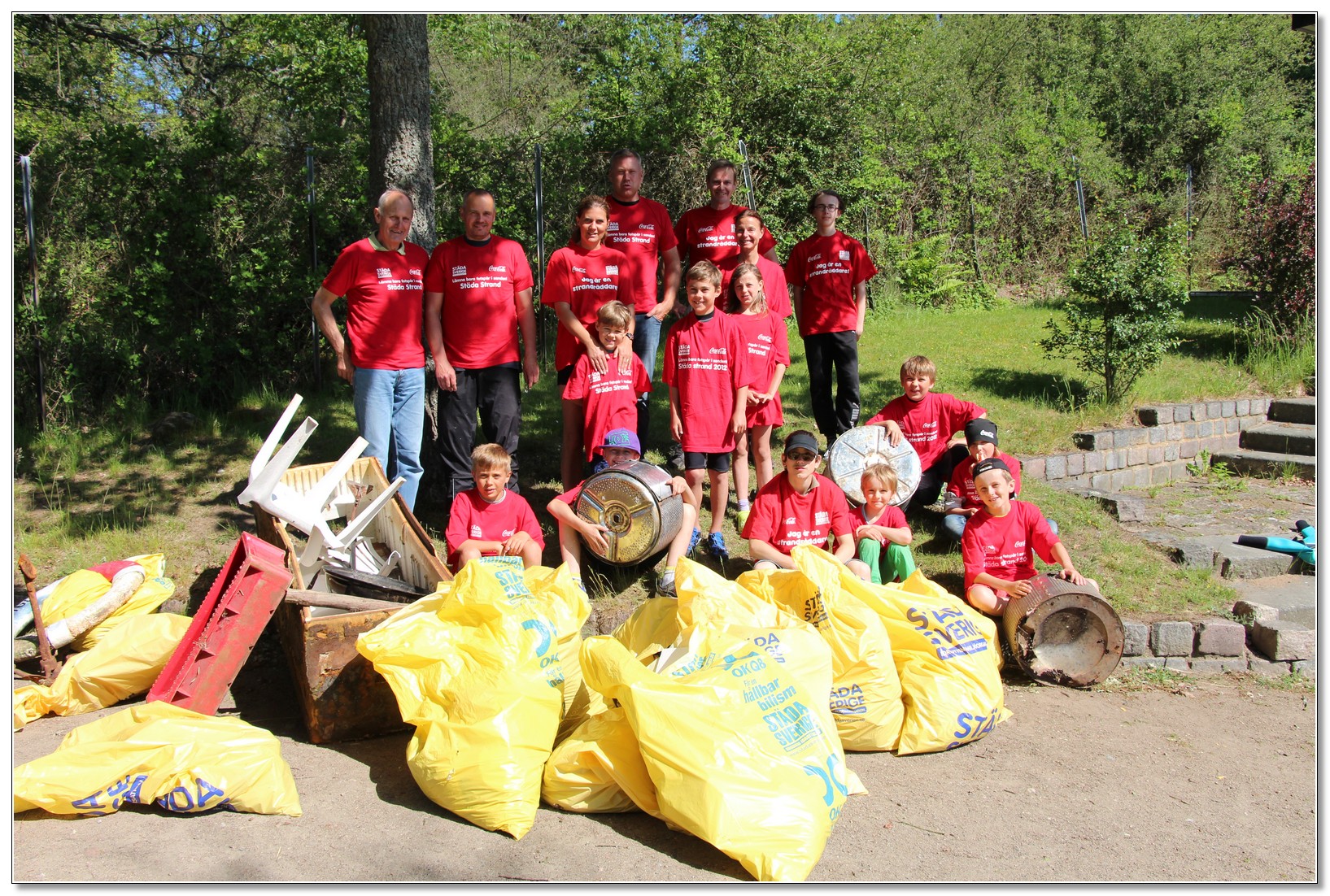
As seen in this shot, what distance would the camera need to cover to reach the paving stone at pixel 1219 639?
16.6ft

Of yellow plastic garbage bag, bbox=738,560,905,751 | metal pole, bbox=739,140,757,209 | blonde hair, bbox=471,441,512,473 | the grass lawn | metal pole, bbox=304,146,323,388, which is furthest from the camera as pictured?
metal pole, bbox=739,140,757,209

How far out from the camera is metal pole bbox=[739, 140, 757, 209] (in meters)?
11.6

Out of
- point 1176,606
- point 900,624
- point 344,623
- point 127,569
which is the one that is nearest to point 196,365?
point 127,569

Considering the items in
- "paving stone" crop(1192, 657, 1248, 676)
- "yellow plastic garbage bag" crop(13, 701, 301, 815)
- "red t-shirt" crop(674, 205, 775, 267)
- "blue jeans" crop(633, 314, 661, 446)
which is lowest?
"paving stone" crop(1192, 657, 1248, 676)

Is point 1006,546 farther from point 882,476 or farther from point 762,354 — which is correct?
point 762,354

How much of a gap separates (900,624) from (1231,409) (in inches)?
235

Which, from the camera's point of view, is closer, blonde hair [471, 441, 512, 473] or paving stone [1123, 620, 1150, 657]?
blonde hair [471, 441, 512, 473]

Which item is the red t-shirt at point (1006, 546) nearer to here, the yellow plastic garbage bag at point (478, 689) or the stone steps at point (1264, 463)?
the yellow plastic garbage bag at point (478, 689)

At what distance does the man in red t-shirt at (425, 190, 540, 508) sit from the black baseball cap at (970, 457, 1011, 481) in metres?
2.51

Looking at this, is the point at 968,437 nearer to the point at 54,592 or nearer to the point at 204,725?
the point at 204,725

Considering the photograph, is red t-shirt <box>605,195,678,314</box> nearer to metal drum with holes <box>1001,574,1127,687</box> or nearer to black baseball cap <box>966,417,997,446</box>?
black baseball cap <box>966,417,997,446</box>

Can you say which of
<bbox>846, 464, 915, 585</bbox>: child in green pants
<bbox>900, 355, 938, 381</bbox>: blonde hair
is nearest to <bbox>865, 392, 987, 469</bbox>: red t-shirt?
<bbox>900, 355, 938, 381</bbox>: blonde hair

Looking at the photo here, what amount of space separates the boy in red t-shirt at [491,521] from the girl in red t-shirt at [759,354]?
4.24 ft

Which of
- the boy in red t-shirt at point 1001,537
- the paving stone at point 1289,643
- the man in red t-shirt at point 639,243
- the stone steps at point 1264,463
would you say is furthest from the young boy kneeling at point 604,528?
the stone steps at point 1264,463
